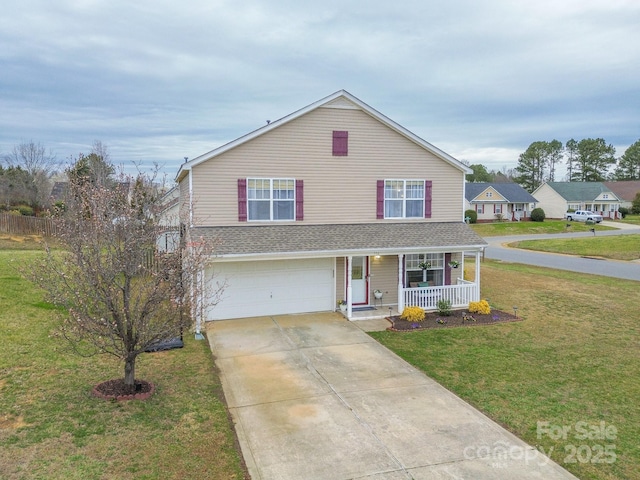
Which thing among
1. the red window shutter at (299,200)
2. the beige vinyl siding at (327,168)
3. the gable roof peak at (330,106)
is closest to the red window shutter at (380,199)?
the beige vinyl siding at (327,168)

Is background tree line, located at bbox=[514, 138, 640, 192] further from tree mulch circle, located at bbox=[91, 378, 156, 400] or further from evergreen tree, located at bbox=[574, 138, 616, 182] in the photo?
tree mulch circle, located at bbox=[91, 378, 156, 400]

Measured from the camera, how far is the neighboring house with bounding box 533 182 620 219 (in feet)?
206

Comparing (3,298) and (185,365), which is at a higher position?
(3,298)

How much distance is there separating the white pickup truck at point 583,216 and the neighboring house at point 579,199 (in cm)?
348

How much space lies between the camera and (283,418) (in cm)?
757

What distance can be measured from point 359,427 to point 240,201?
8.79m

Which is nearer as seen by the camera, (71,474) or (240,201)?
(71,474)

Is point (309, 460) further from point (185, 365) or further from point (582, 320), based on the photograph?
point (582, 320)

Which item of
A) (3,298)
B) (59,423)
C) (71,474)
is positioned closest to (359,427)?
(71,474)

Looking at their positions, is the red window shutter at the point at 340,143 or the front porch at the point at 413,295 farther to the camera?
the red window shutter at the point at 340,143

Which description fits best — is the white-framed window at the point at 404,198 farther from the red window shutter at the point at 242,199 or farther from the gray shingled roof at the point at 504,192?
the gray shingled roof at the point at 504,192

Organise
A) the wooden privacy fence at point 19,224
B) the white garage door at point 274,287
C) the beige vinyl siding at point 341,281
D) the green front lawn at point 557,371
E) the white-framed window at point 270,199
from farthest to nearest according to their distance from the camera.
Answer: the wooden privacy fence at point 19,224 < the beige vinyl siding at point 341,281 < the white-framed window at point 270,199 < the white garage door at point 274,287 < the green front lawn at point 557,371

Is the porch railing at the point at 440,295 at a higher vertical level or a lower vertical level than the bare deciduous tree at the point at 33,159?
lower

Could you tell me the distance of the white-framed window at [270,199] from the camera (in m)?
14.3
